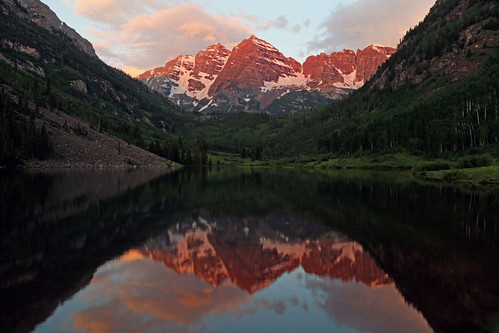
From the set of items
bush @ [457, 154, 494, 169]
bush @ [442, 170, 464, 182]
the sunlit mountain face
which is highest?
bush @ [457, 154, 494, 169]

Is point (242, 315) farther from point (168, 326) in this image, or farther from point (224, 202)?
point (224, 202)

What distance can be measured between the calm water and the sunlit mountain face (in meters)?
0.07

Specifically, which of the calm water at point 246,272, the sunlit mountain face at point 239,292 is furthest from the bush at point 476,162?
the sunlit mountain face at point 239,292

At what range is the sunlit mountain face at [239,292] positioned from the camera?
1353cm

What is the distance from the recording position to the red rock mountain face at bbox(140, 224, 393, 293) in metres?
19.0

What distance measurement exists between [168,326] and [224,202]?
37911mm

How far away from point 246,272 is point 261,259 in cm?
288

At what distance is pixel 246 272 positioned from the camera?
19.9 meters

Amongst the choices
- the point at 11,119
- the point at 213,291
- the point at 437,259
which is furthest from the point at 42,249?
the point at 11,119

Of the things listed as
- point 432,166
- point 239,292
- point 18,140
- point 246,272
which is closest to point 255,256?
point 246,272

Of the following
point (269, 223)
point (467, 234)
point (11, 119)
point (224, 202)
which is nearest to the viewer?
point (467, 234)

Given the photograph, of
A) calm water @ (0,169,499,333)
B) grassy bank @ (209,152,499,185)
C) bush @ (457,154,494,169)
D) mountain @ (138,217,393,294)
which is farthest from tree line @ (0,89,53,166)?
bush @ (457,154,494,169)

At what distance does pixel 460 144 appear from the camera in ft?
524

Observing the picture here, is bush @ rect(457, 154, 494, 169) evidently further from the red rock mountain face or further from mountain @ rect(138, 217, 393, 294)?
the red rock mountain face
